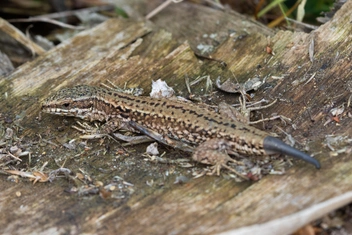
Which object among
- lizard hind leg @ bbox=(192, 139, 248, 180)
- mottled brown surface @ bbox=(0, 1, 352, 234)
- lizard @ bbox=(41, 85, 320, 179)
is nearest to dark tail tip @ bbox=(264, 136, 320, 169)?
lizard @ bbox=(41, 85, 320, 179)

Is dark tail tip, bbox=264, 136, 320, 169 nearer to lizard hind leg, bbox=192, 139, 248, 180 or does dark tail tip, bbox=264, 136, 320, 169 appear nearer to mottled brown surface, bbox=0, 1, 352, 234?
mottled brown surface, bbox=0, 1, 352, 234

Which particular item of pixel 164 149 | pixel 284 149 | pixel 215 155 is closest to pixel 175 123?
pixel 164 149

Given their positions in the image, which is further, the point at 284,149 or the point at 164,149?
the point at 164,149

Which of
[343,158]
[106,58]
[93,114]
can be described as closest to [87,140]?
[93,114]

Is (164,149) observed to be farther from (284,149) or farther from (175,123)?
(284,149)

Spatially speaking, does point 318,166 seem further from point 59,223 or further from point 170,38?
point 170,38
